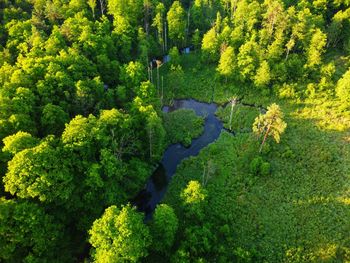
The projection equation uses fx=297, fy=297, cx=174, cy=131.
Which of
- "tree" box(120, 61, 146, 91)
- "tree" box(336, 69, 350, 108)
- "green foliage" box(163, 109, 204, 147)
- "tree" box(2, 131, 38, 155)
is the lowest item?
"green foliage" box(163, 109, 204, 147)

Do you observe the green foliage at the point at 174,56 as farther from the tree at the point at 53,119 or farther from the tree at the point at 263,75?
the tree at the point at 53,119

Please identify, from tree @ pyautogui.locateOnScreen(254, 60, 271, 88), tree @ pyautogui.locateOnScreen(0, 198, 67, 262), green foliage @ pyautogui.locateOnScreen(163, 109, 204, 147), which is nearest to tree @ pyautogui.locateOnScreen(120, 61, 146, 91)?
green foliage @ pyautogui.locateOnScreen(163, 109, 204, 147)

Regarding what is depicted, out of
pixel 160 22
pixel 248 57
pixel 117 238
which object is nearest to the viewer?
pixel 117 238

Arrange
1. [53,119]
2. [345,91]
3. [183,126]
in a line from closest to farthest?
[53,119], [183,126], [345,91]

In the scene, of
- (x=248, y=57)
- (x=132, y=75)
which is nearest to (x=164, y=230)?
(x=132, y=75)

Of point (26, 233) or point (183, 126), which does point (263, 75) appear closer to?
point (183, 126)

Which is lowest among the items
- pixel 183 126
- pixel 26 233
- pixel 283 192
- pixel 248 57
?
pixel 283 192

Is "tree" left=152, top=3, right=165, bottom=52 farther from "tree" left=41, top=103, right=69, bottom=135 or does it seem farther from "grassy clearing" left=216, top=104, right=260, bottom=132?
"tree" left=41, top=103, right=69, bottom=135
